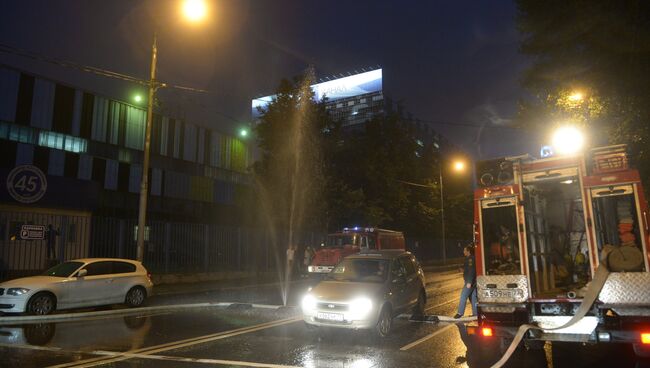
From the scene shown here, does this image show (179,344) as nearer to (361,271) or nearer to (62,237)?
(361,271)

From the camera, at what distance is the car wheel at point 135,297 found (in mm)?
→ 13969

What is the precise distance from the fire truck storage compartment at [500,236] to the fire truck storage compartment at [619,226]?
115 centimetres

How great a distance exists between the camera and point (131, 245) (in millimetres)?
21281

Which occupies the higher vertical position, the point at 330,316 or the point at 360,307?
the point at 360,307

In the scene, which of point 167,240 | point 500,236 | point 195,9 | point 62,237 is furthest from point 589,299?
point 167,240

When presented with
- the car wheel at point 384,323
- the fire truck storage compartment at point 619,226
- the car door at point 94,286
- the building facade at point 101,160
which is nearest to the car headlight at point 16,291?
the car door at point 94,286

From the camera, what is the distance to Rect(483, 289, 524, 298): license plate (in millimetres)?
6562

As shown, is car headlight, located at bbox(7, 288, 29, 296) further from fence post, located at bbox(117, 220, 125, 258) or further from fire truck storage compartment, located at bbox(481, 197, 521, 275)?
fire truck storage compartment, located at bbox(481, 197, 521, 275)

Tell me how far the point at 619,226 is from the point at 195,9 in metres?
13.4

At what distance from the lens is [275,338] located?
30.6 feet

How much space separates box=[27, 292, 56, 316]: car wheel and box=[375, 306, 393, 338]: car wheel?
28.2 ft

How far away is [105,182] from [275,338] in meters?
33.7

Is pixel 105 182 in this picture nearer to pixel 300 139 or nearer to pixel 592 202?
pixel 300 139

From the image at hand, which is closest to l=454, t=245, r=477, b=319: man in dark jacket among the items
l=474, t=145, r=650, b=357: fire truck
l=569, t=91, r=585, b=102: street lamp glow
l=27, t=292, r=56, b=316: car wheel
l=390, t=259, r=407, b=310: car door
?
Answer: l=390, t=259, r=407, b=310: car door
